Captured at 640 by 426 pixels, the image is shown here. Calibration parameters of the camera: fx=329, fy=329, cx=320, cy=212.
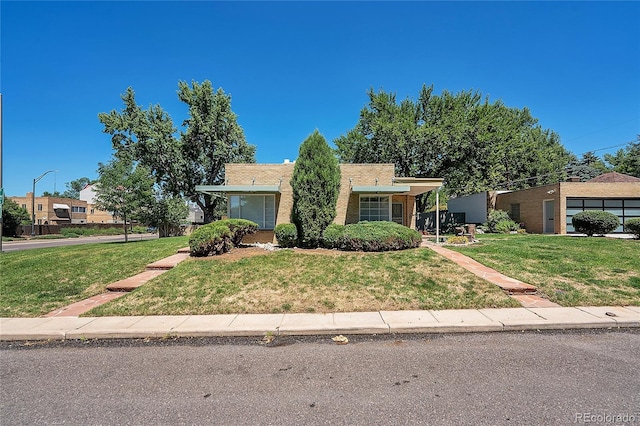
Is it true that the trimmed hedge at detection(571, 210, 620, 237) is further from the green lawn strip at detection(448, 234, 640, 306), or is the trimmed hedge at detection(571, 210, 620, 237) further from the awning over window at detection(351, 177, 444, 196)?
the awning over window at detection(351, 177, 444, 196)

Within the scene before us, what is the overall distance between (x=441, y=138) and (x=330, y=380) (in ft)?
76.8

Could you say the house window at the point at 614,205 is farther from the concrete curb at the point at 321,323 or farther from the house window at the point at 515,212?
the concrete curb at the point at 321,323

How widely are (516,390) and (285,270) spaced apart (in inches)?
244

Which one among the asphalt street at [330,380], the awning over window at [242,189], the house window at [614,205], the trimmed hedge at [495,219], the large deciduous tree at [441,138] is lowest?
the asphalt street at [330,380]

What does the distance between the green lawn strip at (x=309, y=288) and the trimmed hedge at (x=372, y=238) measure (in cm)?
132

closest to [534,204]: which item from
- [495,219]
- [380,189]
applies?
[495,219]

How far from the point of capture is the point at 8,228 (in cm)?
3344

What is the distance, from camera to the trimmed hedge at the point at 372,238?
36.7 feet

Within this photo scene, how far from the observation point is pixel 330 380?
12.4ft

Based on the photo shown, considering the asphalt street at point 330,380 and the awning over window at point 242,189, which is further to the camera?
the awning over window at point 242,189

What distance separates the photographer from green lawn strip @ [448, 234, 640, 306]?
7.09m

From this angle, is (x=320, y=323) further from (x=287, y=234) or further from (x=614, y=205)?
(x=614, y=205)

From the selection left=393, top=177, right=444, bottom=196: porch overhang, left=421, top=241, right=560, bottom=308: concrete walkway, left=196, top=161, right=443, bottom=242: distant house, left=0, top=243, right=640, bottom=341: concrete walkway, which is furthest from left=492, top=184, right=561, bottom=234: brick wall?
left=0, top=243, right=640, bottom=341: concrete walkway

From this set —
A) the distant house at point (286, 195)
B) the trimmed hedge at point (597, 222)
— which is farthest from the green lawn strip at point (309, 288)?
the trimmed hedge at point (597, 222)
